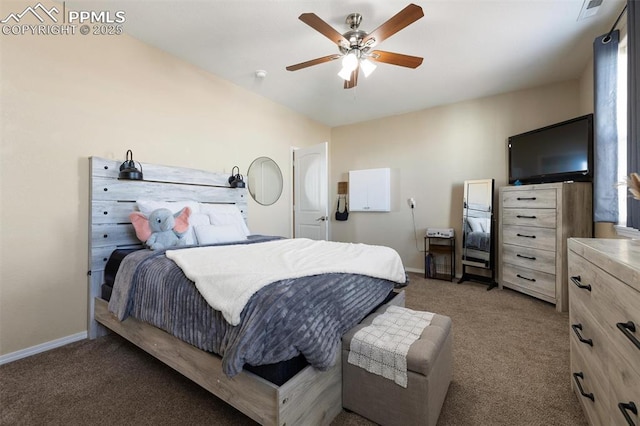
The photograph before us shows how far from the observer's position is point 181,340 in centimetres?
145

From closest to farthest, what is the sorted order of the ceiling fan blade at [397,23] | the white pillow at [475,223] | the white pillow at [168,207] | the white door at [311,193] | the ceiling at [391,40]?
the ceiling fan blade at [397,23], the ceiling at [391,40], the white pillow at [168,207], the white pillow at [475,223], the white door at [311,193]

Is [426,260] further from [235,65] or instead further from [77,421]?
[77,421]

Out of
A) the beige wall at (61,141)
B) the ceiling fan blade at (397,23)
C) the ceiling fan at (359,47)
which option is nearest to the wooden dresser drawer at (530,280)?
the ceiling fan at (359,47)

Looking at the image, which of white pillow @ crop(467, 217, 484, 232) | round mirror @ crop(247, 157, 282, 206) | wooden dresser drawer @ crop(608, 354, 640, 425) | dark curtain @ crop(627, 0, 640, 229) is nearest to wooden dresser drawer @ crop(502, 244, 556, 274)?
white pillow @ crop(467, 217, 484, 232)

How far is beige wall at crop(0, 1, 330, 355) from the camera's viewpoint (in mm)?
1900

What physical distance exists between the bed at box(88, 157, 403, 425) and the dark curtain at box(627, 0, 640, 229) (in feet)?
6.13

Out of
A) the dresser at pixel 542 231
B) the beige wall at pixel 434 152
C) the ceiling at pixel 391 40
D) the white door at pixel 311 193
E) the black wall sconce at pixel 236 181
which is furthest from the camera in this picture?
the white door at pixel 311 193

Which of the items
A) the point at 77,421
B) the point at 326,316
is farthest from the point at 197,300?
the point at 77,421

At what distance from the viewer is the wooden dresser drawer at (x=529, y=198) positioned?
2.84 m

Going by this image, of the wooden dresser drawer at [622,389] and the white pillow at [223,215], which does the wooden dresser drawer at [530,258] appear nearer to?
the wooden dresser drawer at [622,389]

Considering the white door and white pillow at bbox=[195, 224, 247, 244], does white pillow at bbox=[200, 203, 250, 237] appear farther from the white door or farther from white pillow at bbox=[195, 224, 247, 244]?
the white door

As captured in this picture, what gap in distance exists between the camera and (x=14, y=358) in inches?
74.6

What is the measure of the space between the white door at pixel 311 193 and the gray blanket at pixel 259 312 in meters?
2.25

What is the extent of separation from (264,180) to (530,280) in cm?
351
